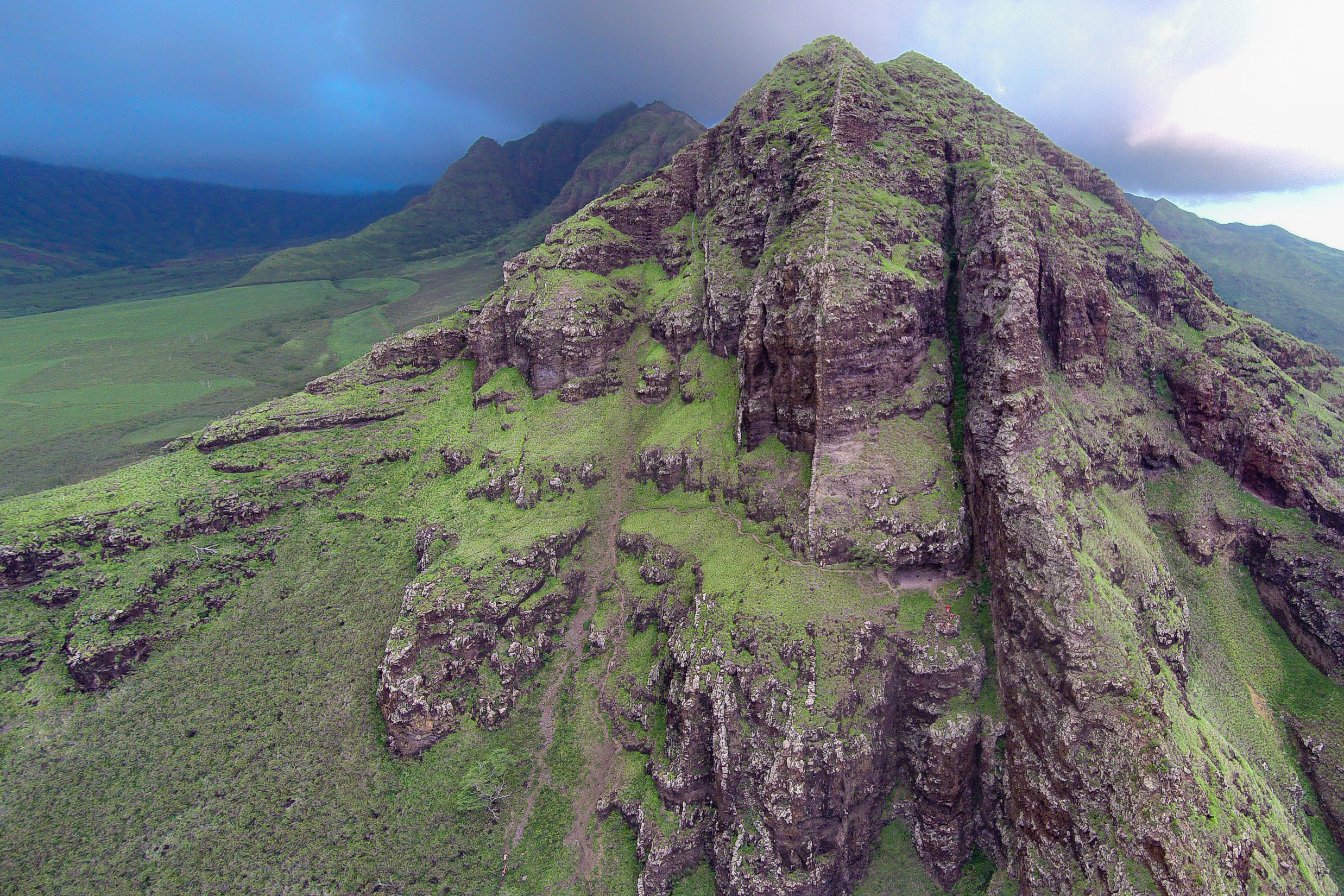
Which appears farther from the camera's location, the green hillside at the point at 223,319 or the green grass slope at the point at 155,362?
the green hillside at the point at 223,319

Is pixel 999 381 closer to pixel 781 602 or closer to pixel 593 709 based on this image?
pixel 781 602

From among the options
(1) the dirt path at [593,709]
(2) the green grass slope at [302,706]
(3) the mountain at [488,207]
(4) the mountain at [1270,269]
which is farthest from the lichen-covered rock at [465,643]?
(4) the mountain at [1270,269]

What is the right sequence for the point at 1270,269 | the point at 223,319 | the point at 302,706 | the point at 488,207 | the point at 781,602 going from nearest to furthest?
the point at 781,602, the point at 302,706, the point at 223,319, the point at 1270,269, the point at 488,207

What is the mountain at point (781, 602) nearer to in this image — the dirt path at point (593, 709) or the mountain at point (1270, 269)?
the dirt path at point (593, 709)

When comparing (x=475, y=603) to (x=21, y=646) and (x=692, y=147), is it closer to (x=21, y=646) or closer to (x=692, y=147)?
(x=21, y=646)

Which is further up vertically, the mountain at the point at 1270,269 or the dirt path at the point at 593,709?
the mountain at the point at 1270,269

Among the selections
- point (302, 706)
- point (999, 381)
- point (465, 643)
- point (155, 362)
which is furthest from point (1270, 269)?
point (155, 362)

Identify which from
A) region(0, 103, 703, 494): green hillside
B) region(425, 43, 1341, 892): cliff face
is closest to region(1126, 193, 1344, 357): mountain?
region(425, 43, 1341, 892): cliff face
